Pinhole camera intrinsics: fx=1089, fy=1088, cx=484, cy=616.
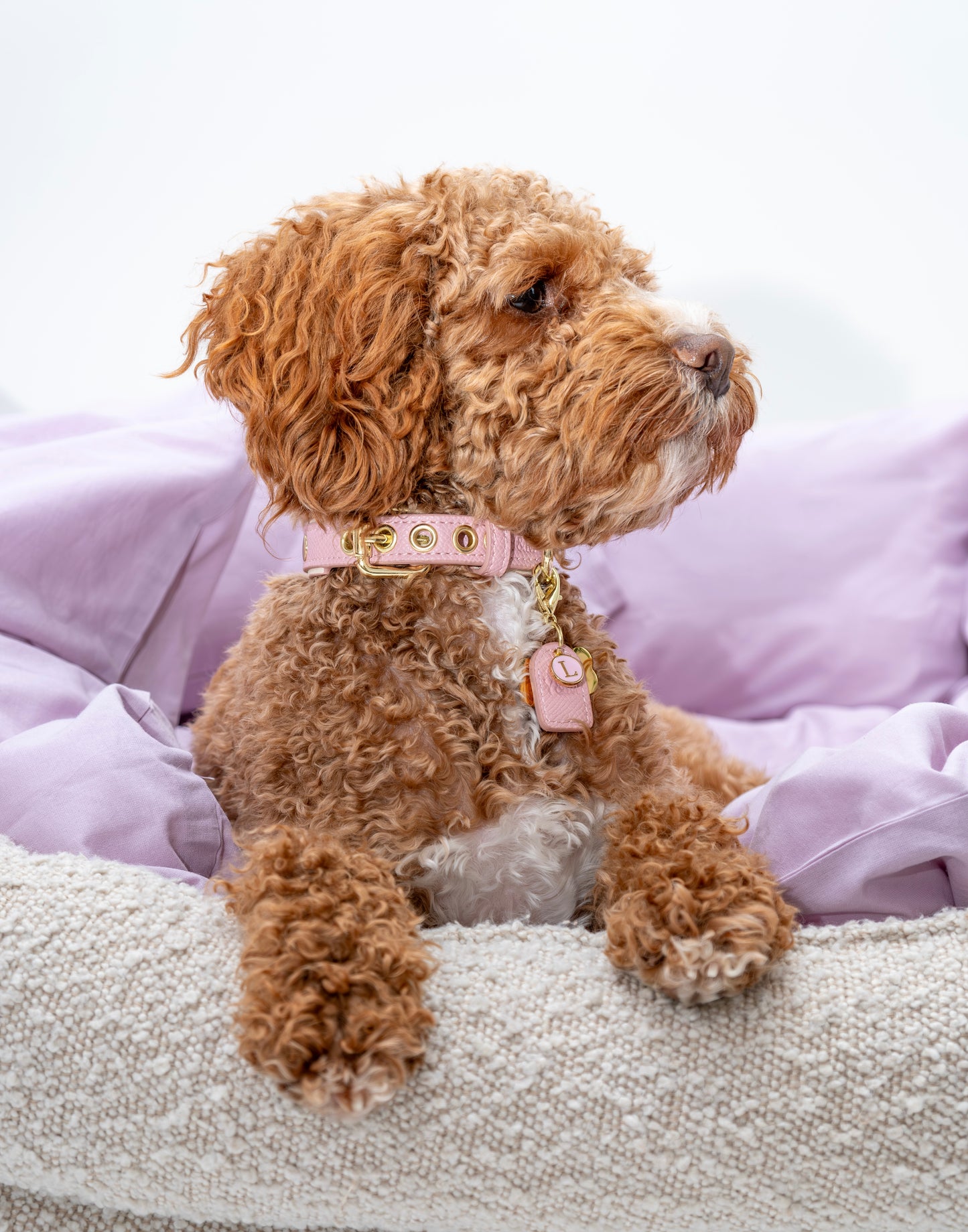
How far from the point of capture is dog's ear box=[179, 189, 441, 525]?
1.47 m

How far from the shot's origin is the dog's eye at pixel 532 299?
151cm

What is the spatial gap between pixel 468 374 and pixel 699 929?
0.79 metres

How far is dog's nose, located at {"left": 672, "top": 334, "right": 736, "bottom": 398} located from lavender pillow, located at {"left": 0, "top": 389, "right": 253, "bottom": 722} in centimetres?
124

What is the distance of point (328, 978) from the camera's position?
1.15 meters

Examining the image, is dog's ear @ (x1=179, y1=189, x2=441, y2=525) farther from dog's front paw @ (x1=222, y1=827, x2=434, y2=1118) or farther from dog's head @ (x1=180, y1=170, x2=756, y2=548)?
dog's front paw @ (x1=222, y1=827, x2=434, y2=1118)

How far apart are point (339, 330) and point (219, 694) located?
26.3 inches

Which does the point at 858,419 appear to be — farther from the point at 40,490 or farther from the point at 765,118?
the point at 40,490

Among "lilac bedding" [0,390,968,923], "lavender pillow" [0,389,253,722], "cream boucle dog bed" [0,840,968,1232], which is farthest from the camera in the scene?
"lavender pillow" [0,389,253,722]

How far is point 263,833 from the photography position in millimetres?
1438

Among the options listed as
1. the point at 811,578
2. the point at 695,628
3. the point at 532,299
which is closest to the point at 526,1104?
the point at 532,299

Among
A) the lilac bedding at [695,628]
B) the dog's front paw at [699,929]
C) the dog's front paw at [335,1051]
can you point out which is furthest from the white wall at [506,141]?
the dog's front paw at [335,1051]

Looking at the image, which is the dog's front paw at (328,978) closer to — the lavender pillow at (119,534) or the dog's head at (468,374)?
the dog's head at (468,374)

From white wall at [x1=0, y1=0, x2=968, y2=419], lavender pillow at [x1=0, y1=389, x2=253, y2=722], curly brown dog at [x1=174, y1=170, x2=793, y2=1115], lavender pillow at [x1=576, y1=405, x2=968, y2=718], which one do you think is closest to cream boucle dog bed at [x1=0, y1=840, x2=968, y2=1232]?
curly brown dog at [x1=174, y1=170, x2=793, y2=1115]

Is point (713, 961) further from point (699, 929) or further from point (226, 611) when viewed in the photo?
point (226, 611)
